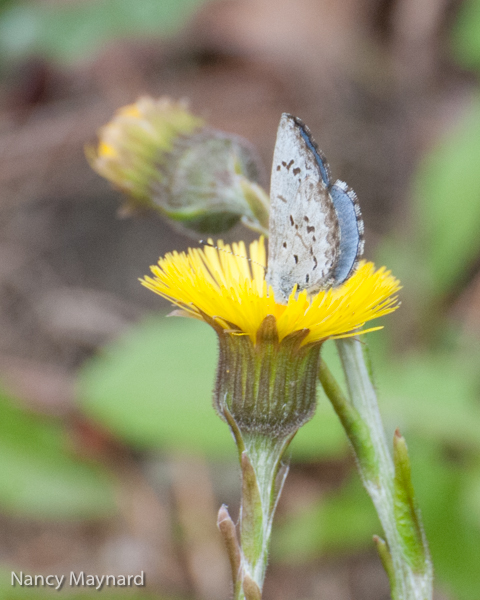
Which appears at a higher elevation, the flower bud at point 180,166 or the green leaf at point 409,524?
the flower bud at point 180,166

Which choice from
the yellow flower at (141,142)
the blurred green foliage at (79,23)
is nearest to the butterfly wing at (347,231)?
the yellow flower at (141,142)

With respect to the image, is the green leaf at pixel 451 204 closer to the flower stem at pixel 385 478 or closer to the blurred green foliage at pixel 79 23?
the blurred green foliage at pixel 79 23

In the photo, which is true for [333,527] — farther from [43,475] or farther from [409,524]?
[409,524]

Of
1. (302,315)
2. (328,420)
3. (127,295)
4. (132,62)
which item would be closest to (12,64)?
(132,62)

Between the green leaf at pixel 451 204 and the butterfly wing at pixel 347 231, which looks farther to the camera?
the green leaf at pixel 451 204

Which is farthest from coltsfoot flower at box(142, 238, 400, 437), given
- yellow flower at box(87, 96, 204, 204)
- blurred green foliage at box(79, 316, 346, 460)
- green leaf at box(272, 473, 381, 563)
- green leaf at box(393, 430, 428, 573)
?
green leaf at box(272, 473, 381, 563)

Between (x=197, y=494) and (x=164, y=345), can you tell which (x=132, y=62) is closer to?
(x=164, y=345)

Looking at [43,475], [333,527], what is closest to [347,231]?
[333,527]
